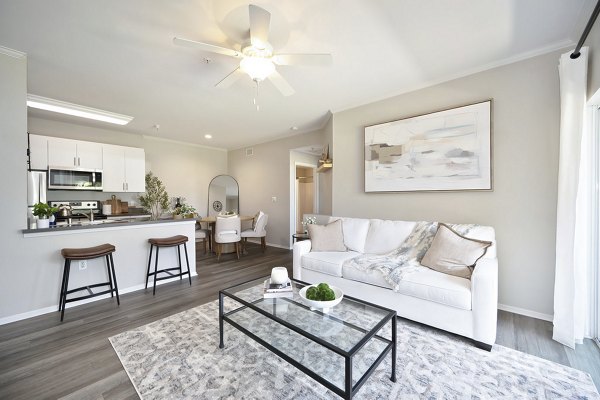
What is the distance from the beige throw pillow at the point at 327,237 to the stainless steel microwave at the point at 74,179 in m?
Answer: 4.17

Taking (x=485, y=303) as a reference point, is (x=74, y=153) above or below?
above

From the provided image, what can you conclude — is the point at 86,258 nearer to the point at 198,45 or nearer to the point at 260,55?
the point at 198,45

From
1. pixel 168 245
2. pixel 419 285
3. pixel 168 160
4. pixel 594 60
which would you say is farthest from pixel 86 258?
pixel 594 60

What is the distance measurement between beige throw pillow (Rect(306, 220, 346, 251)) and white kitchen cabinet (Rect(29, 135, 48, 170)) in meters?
4.53

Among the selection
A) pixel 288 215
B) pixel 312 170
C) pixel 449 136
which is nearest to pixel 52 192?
pixel 288 215

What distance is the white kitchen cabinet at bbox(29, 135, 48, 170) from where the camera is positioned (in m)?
3.74

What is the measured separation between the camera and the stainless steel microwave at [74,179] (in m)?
3.91

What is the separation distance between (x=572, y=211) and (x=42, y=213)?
16.7 feet

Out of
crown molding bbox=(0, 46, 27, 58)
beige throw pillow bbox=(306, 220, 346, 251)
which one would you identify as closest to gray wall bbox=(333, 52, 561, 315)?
beige throw pillow bbox=(306, 220, 346, 251)

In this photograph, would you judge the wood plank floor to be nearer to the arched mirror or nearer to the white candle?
the white candle

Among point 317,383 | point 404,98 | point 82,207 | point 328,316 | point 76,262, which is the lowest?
point 317,383

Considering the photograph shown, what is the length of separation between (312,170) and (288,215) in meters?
2.00

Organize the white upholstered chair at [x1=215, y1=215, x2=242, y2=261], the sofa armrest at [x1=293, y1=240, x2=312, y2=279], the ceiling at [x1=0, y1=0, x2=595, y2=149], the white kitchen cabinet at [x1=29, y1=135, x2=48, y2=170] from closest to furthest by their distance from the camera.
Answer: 1. the ceiling at [x1=0, y1=0, x2=595, y2=149]
2. the sofa armrest at [x1=293, y1=240, x2=312, y2=279]
3. the white kitchen cabinet at [x1=29, y1=135, x2=48, y2=170]
4. the white upholstered chair at [x1=215, y1=215, x2=242, y2=261]

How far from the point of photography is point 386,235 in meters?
2.91
